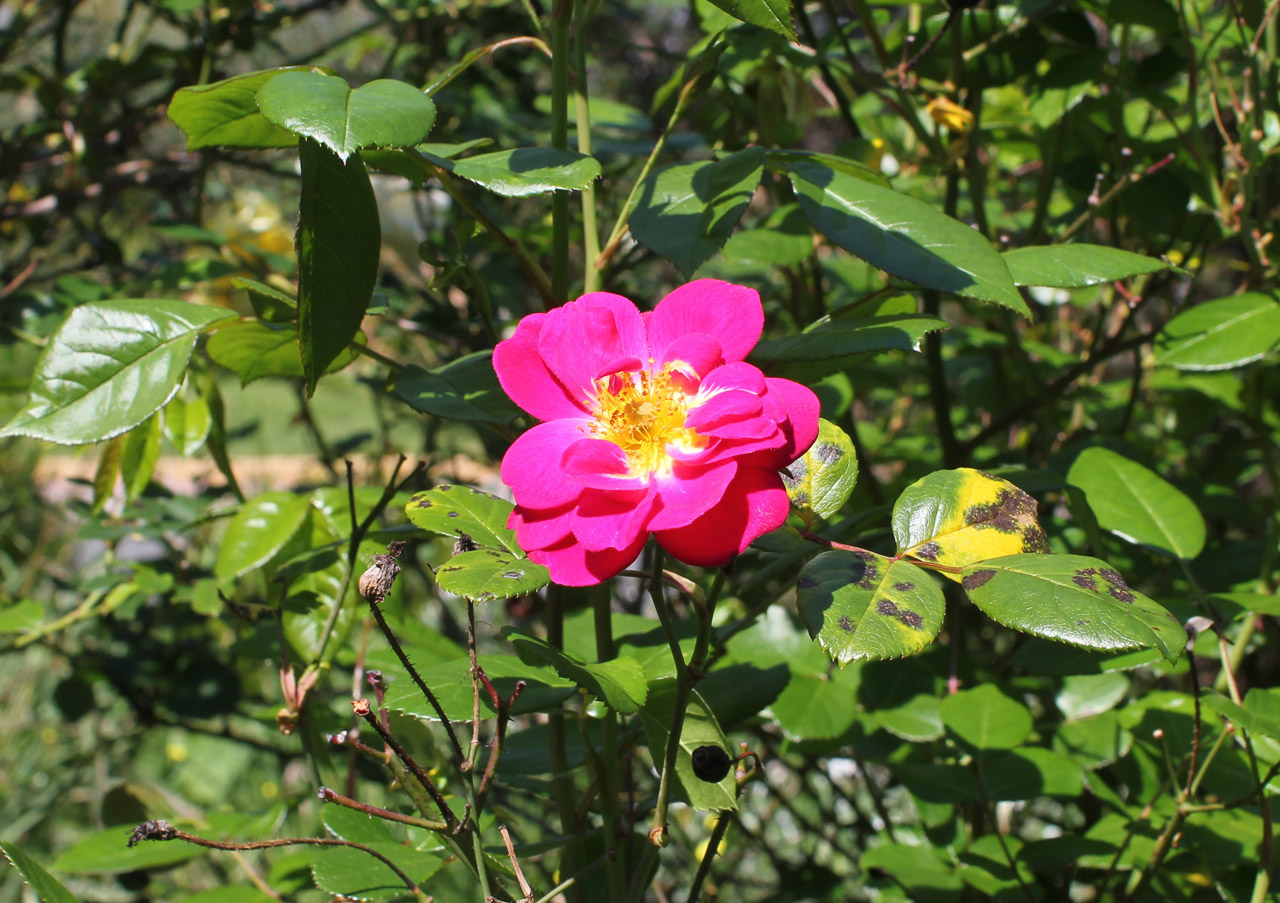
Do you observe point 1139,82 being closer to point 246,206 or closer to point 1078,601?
point 1078,601

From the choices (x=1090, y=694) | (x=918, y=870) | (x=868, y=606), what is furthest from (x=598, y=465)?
(x=1090, y=694)

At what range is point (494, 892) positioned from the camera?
1.87ft

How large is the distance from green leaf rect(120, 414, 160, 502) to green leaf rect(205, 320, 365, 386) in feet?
0.69

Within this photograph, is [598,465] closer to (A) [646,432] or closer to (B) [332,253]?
(A) [646,432]

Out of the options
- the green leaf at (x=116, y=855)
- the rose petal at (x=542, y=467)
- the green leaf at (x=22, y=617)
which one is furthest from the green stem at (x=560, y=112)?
the green leaf at (x=22, y=617)

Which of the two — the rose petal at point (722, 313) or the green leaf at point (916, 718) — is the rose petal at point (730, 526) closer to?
the rose petal at point (722, 313)

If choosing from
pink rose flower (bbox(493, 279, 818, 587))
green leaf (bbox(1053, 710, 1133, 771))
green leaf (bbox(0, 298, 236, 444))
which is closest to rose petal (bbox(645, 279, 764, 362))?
pink rose flower (bbox(493, 279, 818, 587))

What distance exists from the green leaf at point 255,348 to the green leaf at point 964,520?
0.35m

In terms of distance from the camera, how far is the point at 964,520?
48cm

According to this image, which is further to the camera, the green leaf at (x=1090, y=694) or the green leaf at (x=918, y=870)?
the green leaf at (x=1090, y=694)

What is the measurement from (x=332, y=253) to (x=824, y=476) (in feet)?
0.92

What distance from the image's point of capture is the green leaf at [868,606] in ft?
1.30

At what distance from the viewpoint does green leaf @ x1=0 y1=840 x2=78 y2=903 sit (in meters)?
0.43

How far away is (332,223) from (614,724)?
32 cm
